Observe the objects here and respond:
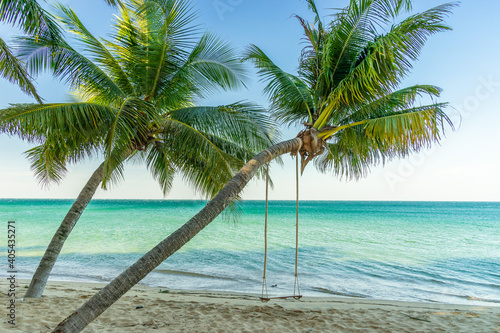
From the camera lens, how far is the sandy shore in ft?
14.0

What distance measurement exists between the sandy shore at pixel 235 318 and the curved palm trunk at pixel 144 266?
197 cm

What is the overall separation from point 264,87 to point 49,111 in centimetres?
326

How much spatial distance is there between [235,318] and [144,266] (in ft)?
8.76

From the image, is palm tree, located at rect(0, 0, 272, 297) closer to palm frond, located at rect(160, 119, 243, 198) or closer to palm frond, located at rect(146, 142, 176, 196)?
palm frond, located at rect(160, 119, 243, 198)

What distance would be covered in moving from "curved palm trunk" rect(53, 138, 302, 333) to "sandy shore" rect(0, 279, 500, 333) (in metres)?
1.97

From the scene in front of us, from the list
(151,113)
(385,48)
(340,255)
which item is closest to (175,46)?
(151,113)

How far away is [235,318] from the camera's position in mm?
4773

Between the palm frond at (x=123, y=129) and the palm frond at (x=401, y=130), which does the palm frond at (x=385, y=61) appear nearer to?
the palm frond at (x=401, y=130)

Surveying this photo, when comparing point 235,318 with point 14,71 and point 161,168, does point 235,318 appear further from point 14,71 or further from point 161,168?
point 14,71

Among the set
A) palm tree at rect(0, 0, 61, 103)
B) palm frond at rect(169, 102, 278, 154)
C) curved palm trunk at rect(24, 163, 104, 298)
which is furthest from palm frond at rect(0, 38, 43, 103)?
palm frond at rect(169, 102, 278, 154)

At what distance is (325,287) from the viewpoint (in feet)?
27.2

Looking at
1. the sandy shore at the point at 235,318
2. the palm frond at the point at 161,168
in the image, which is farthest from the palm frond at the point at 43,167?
the sandy shore at the point at 235,318

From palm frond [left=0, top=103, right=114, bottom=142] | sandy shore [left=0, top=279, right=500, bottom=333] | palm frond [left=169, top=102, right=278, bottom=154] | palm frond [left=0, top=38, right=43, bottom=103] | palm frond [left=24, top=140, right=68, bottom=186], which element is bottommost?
sandy shore [left=0, top=279, right=500, bottom=333]

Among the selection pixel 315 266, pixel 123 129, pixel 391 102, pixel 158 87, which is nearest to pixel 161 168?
pixel 158 87
